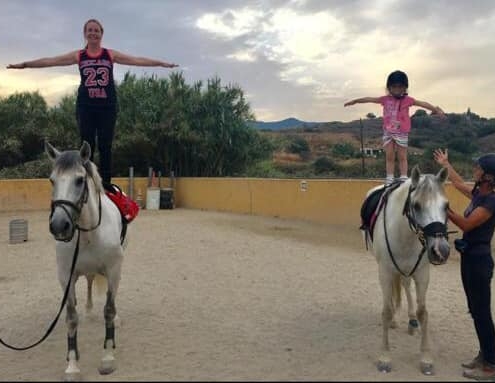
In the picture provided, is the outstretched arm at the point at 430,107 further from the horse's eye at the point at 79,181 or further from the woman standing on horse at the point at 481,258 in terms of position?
the horse's eye at the point at 79,181

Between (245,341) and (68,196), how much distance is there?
7.33 ft

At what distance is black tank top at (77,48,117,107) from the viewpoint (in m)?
4.35

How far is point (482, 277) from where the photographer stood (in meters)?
3.47

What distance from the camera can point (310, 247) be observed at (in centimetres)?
938

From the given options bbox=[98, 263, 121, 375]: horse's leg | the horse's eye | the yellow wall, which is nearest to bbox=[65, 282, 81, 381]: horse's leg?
bbox=[98, 263, 121, 375]: horse's leg

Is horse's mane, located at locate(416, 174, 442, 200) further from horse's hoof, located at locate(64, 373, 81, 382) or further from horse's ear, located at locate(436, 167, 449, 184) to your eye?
horse's hoof, located at locate(64, 373, 81, 382)

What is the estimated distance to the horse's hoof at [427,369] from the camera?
3.47 metres

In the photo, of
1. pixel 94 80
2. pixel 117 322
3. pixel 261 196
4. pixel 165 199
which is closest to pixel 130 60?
pixel 94 80

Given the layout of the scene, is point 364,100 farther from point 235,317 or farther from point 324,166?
point 324,166

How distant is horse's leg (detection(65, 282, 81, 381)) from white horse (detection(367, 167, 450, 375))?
2457 millimetres

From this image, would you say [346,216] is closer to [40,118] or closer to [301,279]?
[301,279]

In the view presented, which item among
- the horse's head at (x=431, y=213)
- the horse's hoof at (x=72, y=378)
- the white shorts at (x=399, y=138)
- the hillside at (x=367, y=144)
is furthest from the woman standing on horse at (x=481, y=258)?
the hillside at (x=367, y=144)

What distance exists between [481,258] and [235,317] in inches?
105

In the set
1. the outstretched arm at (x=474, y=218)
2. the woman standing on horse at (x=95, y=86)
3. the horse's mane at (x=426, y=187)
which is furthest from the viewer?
the woman standing on horse at (x=95, y=86)
